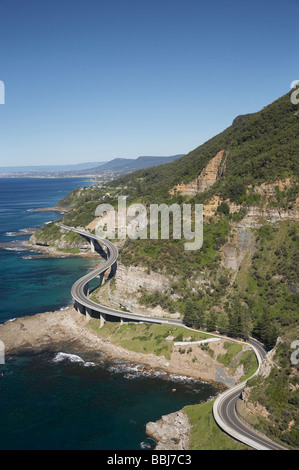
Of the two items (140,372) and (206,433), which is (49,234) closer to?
(140,372)

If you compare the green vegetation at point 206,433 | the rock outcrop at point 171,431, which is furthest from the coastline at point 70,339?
the rock outcrop at point 171,431

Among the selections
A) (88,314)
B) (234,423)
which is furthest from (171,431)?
(88,314)

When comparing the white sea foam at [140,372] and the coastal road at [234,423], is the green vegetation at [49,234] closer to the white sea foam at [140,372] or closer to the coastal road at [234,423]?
the white sea foam at [140,372]

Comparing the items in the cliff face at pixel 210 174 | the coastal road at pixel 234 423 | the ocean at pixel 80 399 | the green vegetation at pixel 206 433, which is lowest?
the ocean at pixel 80 399

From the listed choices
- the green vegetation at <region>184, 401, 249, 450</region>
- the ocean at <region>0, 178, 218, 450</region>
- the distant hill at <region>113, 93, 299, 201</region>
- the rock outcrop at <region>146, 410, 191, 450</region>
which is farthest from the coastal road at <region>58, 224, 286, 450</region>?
the distant hill at <region>113, 93, 299, 201</region>

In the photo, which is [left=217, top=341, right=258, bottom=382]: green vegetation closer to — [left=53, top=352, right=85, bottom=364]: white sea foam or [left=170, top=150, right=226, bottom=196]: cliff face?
[left=53, top=352, right=85, bottom=364]: white sea foam

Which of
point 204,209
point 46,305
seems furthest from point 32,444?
point 204,209

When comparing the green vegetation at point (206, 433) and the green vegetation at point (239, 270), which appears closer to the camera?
the green vegetation at point (206, 433)
